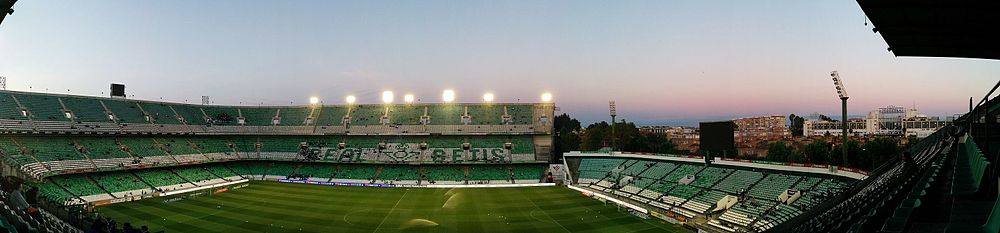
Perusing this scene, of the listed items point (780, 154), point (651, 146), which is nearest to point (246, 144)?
point (651, 146)

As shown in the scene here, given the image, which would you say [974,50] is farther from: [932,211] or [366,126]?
[366,126]

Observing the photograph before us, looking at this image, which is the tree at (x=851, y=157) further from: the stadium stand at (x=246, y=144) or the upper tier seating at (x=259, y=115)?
the upper tier seating at (x=259, y=115)

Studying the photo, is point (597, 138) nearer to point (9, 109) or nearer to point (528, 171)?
point (528, 171)

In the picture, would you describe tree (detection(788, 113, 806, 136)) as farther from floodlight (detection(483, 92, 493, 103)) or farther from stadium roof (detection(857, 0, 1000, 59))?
stadium roof (detection(857, 0, 1000, 59))

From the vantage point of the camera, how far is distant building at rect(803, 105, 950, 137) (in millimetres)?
90625

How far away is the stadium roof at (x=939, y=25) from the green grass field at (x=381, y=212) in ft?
61.1

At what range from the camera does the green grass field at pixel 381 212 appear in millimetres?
29281

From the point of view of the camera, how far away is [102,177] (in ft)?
137

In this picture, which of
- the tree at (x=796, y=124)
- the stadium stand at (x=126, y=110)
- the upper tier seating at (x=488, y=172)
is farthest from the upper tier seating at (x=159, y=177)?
the tree at (x=796, y=124)

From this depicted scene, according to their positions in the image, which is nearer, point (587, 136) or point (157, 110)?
point (157, 110)

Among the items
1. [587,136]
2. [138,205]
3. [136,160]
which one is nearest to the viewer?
[138,205]

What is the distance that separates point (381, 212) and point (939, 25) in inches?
1226

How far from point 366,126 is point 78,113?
1112 inches

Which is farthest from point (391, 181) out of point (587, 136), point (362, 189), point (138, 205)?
point (587, 136)
